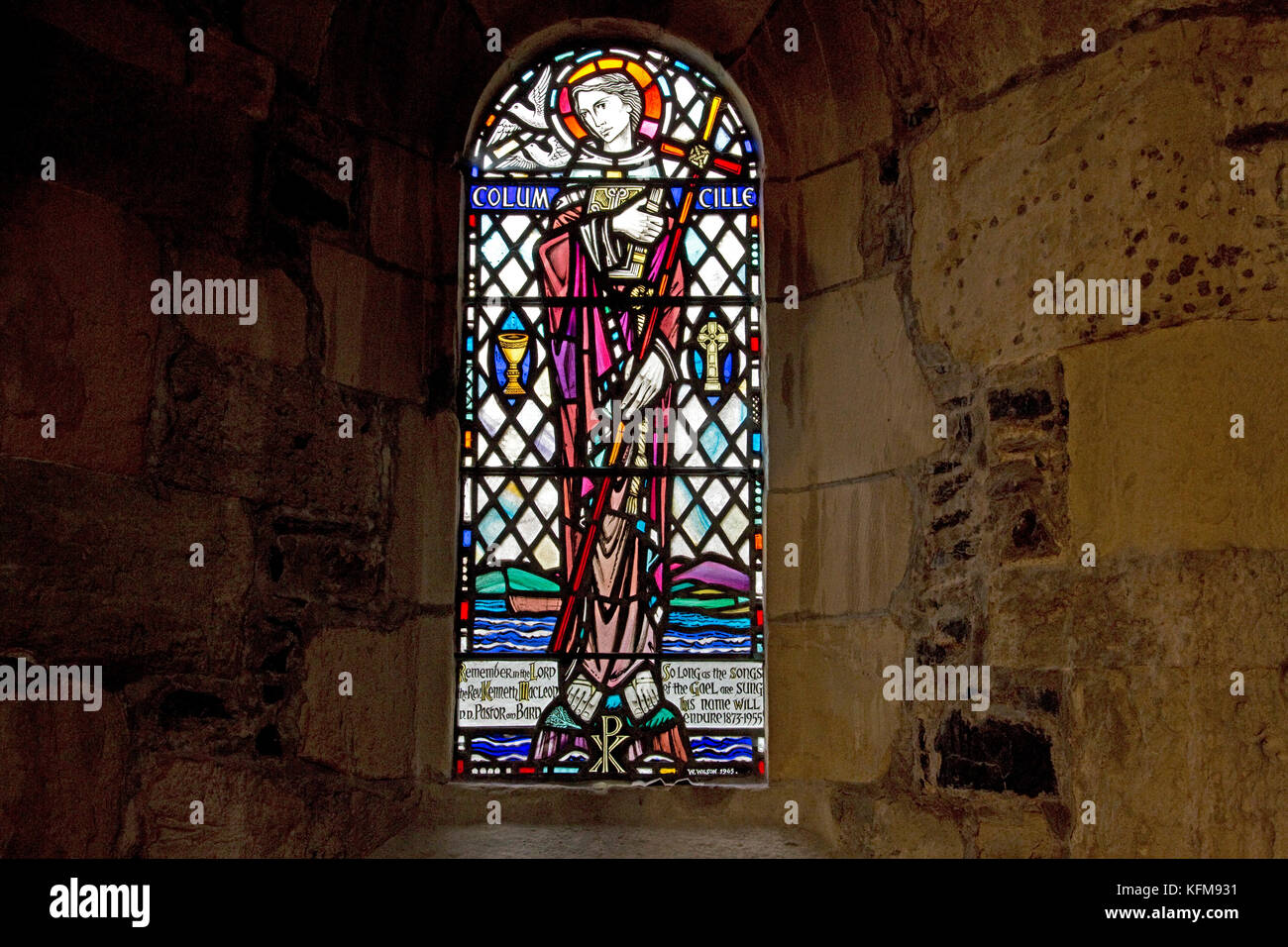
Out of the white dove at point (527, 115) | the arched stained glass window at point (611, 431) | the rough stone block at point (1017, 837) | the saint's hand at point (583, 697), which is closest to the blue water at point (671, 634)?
the arched stained glass window at point (611, 431)

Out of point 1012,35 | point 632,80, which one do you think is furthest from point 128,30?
point 1012,35

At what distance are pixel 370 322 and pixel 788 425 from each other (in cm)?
108

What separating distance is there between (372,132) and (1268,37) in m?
2.04

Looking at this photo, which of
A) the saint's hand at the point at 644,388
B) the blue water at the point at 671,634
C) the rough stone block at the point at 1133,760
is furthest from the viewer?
the saint's hand at the point at 644,388

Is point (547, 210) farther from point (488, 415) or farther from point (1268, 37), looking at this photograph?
point (1268, 37)

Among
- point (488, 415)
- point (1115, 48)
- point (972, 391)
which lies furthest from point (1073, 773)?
point (488, 415)

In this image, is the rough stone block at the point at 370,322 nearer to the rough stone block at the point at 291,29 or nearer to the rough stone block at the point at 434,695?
the rough stone block at the point at 291,29

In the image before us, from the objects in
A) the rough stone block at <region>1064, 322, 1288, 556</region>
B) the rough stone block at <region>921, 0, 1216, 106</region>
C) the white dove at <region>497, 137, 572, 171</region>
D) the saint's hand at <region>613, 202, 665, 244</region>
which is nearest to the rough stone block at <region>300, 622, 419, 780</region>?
the saint's hand at <region>613, 202, 665, 244</region>

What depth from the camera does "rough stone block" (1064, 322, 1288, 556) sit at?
208 cm

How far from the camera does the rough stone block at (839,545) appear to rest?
8.89 ft

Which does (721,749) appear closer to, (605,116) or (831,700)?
(831,700)

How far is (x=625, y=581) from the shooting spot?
118 inches

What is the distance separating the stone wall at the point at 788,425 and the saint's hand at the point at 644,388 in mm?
320

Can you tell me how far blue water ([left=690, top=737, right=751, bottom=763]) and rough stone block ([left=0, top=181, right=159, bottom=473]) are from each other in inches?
56.7
